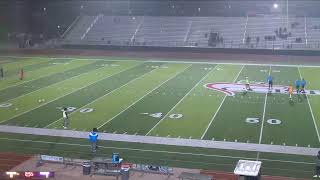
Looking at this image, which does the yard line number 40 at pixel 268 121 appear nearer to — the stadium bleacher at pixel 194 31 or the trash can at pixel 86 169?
the trash can at pixel 86 169

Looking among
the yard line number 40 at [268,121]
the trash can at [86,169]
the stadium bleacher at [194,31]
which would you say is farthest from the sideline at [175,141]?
the stadium bleacher at [194,31]

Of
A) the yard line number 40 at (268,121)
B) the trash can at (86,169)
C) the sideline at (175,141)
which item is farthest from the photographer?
the yard line number 40 at (268,121)

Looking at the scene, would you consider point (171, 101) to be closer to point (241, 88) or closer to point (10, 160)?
point (241, 88)

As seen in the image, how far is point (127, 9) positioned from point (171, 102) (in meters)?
36.8

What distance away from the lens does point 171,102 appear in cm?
2484

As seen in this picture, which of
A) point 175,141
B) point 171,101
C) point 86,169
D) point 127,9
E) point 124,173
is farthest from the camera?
point 127,9

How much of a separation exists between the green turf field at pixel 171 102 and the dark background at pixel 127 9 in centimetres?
1818

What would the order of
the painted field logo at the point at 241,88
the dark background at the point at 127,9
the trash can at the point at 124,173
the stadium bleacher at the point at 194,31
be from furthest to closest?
the dark background at the point at 127,9
the stadium bleacher at the point at 194,31
the painted field logo at the point at 241,88
the trash can at the point at 124,173

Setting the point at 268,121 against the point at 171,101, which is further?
the point at 171,101

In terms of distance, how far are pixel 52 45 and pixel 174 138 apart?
3690 cm

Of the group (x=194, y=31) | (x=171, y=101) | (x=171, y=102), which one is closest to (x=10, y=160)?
(x=171, y=102)

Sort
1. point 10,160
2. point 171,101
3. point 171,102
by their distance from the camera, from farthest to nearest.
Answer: point 171,101
point 171,102
point 10,160

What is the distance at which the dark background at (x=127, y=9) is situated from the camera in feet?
178

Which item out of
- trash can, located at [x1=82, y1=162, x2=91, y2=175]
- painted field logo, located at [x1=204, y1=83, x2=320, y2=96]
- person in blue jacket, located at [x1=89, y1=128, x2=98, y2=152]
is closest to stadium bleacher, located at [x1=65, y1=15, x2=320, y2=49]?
painted field logo, located at [x1=204, y1=83, x2=320, y2=96]
